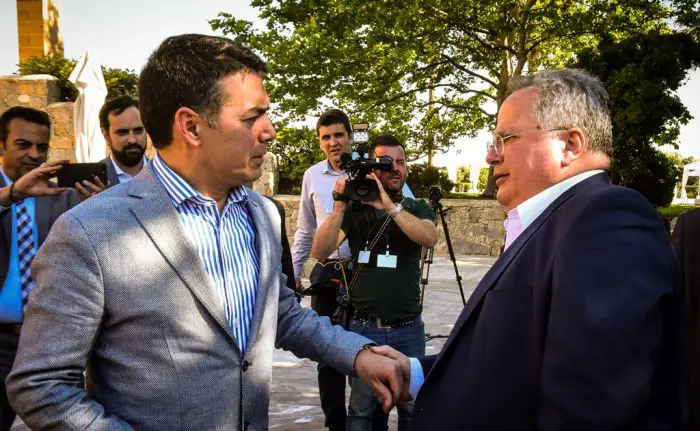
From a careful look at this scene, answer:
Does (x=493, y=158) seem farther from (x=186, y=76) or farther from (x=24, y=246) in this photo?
(x=24, y=246)

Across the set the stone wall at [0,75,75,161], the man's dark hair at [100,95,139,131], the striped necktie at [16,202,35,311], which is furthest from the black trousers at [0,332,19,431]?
the stone wall at [0,75,75,161]

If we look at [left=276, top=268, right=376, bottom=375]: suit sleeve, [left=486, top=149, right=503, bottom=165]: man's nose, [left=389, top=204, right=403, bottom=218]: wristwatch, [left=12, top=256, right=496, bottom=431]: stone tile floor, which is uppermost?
[left=486, top=149, right=503, bottom=165]: man's nose

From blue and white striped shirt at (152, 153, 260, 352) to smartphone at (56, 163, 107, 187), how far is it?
176 centimetres

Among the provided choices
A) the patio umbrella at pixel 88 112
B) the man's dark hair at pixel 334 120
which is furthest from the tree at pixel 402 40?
the man's dark hair at pixel 334 120

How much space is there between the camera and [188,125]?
6.08ft

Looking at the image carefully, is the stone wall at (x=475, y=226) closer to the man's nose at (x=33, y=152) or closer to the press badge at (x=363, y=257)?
the press badge at (x=363, y=257)

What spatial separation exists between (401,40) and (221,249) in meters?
14.4

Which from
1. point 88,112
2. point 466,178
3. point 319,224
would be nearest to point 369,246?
point 319,224

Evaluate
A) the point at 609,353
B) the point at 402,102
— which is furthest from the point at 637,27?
the point at 609,353

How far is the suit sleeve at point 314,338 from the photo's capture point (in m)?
2.23

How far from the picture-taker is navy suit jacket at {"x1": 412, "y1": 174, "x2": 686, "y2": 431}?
4.68 ft

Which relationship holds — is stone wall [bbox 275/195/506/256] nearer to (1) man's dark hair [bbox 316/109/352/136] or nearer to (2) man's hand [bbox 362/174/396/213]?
(1) man's dark hair [bbox 316/109/352/136]

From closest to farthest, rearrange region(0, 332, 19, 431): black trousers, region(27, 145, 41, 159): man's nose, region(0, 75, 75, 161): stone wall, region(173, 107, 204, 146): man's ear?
region(173, 107, 204, 146): man's ear
region(0, 332, 19, 431): black trousers
region(27, 145, 41, 159): man's nose
region(0, 75, 75, 161): stone wall

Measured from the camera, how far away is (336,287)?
447 cm
